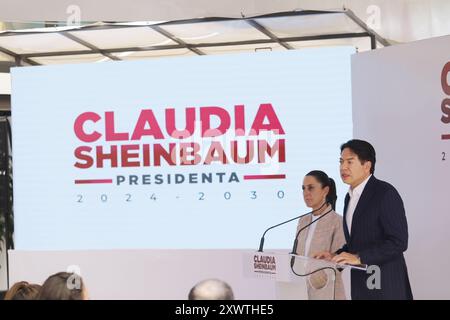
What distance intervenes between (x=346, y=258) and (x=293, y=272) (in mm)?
519

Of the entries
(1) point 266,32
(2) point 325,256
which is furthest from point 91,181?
(2) point 325,256

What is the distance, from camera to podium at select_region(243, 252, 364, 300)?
15.1 ft

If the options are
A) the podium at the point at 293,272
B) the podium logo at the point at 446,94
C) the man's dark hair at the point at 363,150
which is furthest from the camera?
the man's dark hair at the point at 363,150

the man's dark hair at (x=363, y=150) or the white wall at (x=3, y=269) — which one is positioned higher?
the man's dark hair at (x=363, y=150)

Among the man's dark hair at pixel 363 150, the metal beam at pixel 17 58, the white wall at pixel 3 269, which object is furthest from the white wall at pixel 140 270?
the white wall at pixel 3 269

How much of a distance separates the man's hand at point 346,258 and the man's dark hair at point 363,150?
0.56 metres

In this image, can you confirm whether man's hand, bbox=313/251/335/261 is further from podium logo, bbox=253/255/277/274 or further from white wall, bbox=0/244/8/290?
white wall, bbox=0/244/8/290

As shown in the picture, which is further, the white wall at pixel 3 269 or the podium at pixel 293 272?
the white wall at pixel 3 269

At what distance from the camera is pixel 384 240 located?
5125mm

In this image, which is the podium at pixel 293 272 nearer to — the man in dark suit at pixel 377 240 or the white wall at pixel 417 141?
the man in dark suit at pixel 377 240

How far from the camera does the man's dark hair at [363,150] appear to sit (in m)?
5.25
